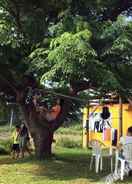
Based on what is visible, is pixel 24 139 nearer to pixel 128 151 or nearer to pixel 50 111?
pixel 50 111

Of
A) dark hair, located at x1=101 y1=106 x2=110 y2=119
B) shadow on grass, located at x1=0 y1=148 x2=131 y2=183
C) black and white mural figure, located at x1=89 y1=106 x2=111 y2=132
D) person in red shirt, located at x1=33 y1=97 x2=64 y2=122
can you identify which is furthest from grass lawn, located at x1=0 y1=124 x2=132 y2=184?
black and white mural figure, located at x1=89 y1=106 x2=111 y2=132

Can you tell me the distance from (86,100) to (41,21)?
4330mm

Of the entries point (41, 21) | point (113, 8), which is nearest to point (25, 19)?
point (41, 21)

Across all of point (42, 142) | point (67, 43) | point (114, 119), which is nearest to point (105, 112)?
point (114, 119)

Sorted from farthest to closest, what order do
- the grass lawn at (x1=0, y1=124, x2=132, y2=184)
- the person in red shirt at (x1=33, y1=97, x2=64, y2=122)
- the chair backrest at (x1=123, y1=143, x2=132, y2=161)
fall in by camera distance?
the person in red shirt at (x1=33, y1=97, x2=64, y2=122), the grass lawn at (x1=0, y1=124, x2=132, y2=184), the chair backrest at (x1=123, y1=143, x2=132, y2=161)

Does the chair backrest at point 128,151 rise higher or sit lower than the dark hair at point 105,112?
lower

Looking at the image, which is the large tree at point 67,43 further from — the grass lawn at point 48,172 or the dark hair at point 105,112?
the dark hair at point 105,112

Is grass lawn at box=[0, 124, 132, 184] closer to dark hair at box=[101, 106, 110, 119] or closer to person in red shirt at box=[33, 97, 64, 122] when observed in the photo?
person in red shirt at box=[33, 97, 64, 122]

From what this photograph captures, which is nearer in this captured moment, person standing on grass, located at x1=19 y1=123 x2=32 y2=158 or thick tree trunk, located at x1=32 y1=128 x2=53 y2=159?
thick tree trunk, located at x1=32 y1=128 x2=53 y2=159

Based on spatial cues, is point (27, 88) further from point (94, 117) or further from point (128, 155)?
point (94, 117)

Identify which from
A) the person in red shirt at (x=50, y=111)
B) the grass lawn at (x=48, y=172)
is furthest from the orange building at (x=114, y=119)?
the grass lawn at (x=48, y=172)

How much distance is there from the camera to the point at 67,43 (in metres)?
14.6

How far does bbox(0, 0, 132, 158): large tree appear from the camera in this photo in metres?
14.8

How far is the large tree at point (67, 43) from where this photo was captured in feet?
48.5
